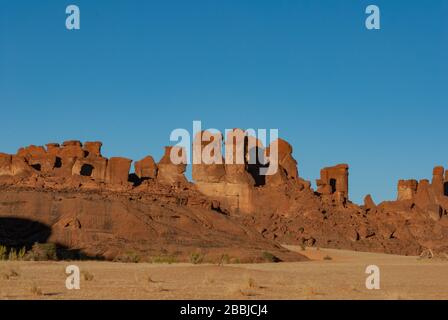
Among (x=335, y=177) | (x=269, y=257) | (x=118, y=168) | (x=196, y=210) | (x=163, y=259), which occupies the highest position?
(x=118, y=168)

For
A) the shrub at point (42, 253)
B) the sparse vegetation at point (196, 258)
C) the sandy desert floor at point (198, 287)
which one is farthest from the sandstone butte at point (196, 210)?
the sandy desert floor at point (198, 287)

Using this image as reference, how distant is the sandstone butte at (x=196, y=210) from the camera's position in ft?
160

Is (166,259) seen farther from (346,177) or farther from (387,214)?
(346,177)

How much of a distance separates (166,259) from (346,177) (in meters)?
78.8

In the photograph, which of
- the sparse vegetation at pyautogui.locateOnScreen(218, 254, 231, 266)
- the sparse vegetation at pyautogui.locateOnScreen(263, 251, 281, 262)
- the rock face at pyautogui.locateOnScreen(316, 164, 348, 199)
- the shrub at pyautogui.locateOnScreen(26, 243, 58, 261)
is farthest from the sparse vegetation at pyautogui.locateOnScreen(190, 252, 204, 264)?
the rock face at pyautogui.locateOnScreen(316, 164, 348, 199)

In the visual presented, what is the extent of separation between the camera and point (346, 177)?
118562 mm

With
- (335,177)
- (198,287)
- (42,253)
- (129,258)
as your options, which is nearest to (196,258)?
(129,258)

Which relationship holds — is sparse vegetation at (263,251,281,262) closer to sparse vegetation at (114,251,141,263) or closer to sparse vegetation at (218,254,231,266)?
sparse vegetation at (218,254,231,266)

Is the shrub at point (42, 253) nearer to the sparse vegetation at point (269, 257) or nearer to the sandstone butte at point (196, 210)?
the sandstone butte at point (196, 210)

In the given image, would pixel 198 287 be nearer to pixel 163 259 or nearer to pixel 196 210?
pixel 163 259

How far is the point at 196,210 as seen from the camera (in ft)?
192

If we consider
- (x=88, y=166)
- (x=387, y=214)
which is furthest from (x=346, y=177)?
(x=88, y=166)

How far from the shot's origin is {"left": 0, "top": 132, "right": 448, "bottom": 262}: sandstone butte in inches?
1921

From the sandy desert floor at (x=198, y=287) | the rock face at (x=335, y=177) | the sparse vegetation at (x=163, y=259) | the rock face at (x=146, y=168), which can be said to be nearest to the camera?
the sandy desert floor at (x=198, y=287)
